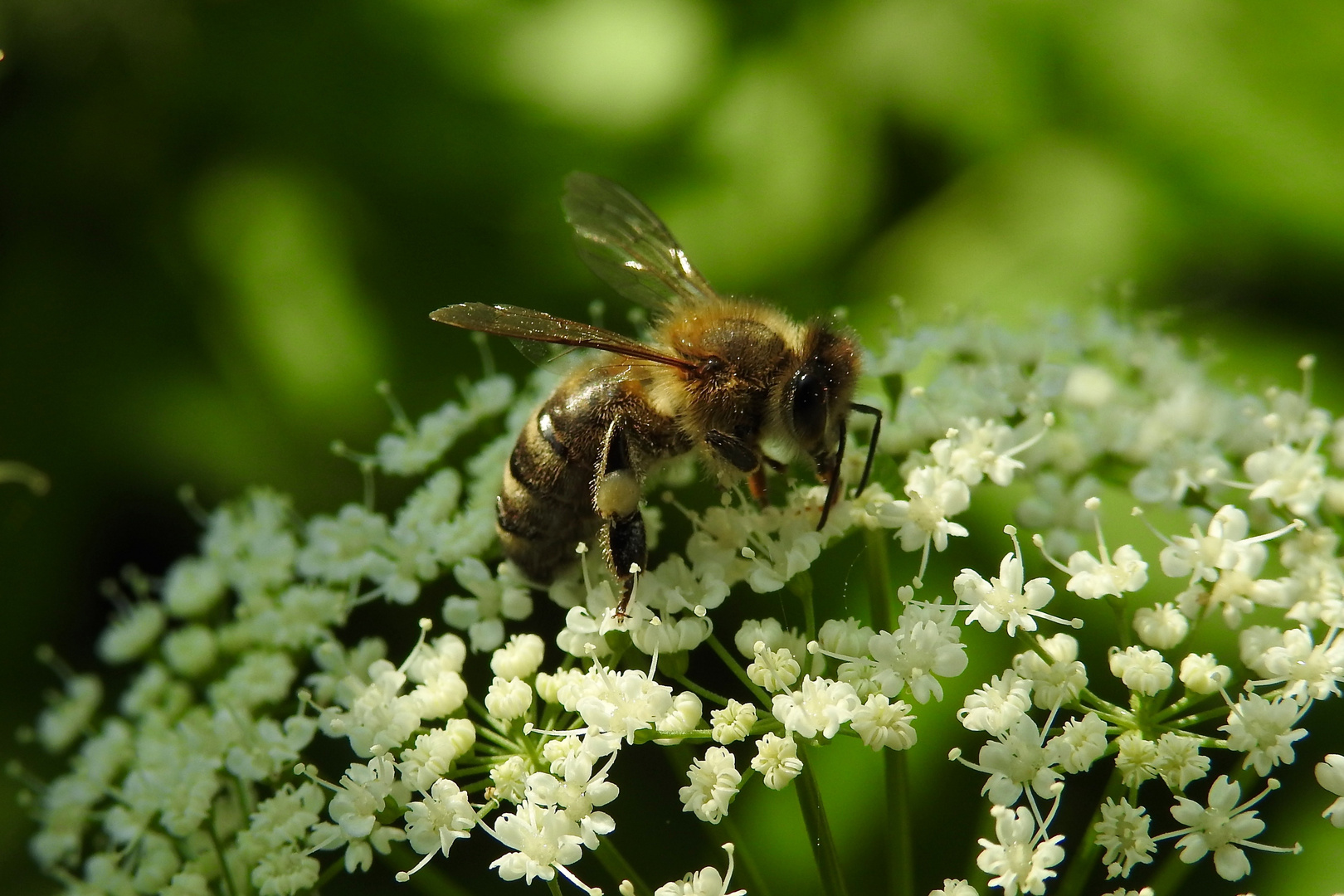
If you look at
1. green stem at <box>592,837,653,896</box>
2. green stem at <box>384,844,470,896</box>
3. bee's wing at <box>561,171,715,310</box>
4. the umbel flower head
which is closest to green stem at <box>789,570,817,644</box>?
the umbel flower head

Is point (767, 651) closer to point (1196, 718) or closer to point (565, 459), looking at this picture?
point (565, 459)

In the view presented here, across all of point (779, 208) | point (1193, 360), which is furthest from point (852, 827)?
point (779, 208)

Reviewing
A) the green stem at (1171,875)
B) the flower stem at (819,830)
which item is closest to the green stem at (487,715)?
the flower stem at (819,830)

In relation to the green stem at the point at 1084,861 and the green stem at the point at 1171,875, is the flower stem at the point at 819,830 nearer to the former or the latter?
the green stem at the point at 1084,861

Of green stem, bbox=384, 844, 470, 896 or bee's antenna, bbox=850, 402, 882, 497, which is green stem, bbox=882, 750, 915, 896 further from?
green stem, bbox=384, 844, 470, 896

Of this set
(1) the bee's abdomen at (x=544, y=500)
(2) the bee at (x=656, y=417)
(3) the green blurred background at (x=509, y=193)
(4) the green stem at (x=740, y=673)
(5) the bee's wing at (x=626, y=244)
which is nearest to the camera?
(4) the green stem at (x=740, y=673)

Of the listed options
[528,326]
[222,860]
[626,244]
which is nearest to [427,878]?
[222,860]

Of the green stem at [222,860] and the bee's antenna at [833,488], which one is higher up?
the bee's antenna at [833,488]
